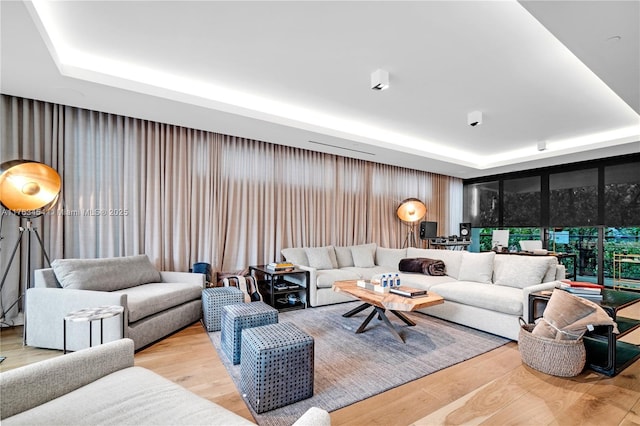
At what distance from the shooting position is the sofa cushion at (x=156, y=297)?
262 cm

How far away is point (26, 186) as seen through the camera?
2803 millimetres

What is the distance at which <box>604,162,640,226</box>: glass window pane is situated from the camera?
16.5 feet

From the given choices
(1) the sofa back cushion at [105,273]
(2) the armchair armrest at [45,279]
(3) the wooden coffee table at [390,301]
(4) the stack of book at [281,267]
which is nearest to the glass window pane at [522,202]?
(3) the wooden coffee table at [390,301]

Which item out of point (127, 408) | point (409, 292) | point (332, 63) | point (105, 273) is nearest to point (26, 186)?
point (105, 273)

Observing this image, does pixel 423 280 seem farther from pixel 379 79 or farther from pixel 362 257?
pixel 379 79

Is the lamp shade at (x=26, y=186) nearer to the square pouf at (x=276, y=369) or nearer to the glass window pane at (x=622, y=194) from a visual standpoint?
the square pouf at (x=276, y=369)

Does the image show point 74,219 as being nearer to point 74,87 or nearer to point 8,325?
point 8,325

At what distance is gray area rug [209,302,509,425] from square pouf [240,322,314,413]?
0.07 m

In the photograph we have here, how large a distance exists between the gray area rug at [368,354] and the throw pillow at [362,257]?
4.40ft

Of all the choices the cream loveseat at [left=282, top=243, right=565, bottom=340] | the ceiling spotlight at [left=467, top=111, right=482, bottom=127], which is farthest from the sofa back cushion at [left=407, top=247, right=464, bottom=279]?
the ceiling spotlight at [left=467, top=111, right=482, bottom=127]

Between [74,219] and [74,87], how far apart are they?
4.78 feet

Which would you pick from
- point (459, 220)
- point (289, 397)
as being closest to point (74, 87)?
point (289, 397)

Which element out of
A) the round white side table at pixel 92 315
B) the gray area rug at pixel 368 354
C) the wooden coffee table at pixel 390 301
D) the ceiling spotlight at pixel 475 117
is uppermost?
the ceiling spotlight at pixel 475 117

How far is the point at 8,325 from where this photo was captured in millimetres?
3066
